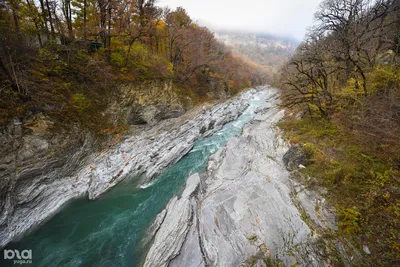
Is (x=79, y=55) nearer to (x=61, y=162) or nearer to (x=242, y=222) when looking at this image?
(x=61, y=162)

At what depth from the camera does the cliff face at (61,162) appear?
7660 millimetres

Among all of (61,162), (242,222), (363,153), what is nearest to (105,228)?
(61,162)

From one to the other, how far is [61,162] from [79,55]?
9256 millimetres

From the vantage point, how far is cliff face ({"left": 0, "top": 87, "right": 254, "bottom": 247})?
766 cm

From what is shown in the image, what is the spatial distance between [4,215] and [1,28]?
9252 mm

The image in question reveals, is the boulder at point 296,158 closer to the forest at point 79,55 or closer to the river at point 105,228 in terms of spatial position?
the river at point 105,228

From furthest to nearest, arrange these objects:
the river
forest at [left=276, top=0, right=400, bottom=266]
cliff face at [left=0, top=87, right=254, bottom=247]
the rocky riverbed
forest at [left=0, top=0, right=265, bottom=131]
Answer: forest at [left=0, top=0, right=265, bottom=131]
cliff face at [left=0, top=87, right=254, bottom=247]
the river
the rocky riverbed
forest at [left=276, top=0, right=400, bottom=266]

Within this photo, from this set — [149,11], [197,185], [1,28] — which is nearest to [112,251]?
[197,185]

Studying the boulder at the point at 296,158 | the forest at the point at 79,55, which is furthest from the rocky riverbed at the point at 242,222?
the forest at the point at 79,55

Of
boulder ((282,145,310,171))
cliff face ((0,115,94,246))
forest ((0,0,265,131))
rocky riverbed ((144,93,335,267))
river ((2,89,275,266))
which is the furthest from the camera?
forest ((0,0,265,131))

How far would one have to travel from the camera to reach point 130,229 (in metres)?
7.90

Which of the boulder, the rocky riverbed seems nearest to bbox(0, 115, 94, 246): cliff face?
the rocky riverbed

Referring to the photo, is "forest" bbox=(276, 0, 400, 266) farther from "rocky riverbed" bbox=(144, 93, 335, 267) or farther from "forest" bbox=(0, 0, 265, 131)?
"forest" bbox=(0, 0, 265, 131)

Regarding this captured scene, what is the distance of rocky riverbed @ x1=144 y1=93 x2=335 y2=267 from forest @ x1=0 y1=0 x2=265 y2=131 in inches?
387
